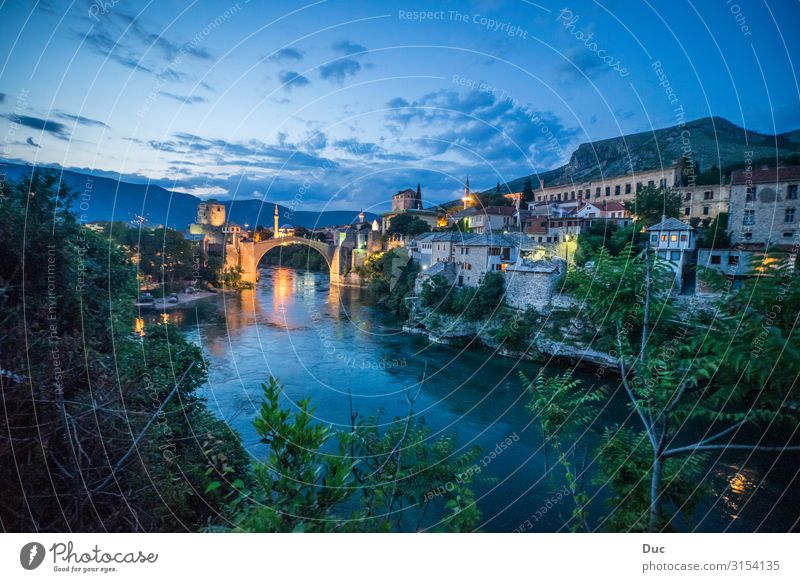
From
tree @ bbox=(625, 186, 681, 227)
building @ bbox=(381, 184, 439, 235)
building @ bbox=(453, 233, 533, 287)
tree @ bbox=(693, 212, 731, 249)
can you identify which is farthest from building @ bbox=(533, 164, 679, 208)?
building @ bbox=(381, 184, 439, 235)

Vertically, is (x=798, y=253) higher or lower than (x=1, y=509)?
higher

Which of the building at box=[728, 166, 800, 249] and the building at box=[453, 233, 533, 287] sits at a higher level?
the building at box=[728, 166, 800, 249]

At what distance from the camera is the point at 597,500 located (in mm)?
4828

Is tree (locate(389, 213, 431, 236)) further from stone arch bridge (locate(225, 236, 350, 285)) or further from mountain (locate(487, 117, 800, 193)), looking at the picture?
mountain (locate(487, 117, 800, 193))

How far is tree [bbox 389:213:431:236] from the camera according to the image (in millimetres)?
22422

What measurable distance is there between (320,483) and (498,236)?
560 inches

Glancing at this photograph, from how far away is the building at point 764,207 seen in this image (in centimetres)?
828

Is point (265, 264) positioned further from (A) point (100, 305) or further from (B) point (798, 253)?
(B) point (798, 253)

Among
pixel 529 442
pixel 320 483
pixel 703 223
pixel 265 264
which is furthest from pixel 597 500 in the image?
pixel 265 264

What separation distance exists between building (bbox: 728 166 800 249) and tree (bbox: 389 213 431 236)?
1486 centimetres

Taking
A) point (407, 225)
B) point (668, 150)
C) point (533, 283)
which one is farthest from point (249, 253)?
point (668, 150)

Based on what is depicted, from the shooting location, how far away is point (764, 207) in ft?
30.6

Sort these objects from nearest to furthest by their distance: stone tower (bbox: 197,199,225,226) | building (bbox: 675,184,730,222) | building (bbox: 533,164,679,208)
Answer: building (bbox: 675,184,730,222), building (bbox: 533,164,679,208), stone tower (bbox: 197,199,225,226)

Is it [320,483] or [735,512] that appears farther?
[735,512]
